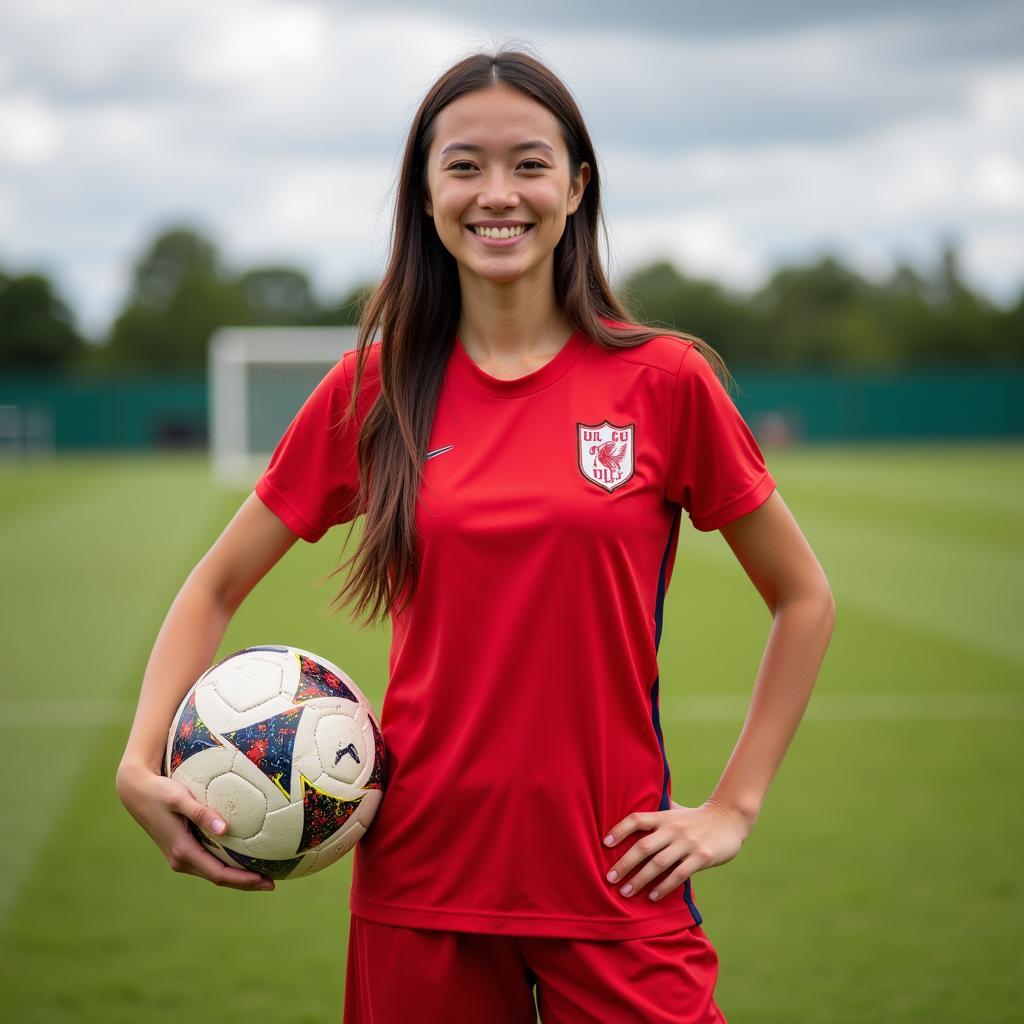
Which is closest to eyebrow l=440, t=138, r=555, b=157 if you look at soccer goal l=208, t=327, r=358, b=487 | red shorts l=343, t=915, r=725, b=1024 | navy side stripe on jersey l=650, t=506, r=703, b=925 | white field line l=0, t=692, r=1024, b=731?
navy side stripe on jersey l=650, t=506, r=703, b=925

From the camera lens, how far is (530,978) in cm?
208

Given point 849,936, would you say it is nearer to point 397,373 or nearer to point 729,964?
point 729,964

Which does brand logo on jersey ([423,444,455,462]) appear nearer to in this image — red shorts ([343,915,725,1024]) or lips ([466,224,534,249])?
lips ([466,224,534,249])

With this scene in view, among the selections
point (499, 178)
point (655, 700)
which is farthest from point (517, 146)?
point (655, 700)

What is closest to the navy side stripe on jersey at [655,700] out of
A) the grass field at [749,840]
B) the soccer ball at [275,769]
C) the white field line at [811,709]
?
the soccer ball at [275,769]

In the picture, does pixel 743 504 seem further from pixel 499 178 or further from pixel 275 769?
pixel 275 769

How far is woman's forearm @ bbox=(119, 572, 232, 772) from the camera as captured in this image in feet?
7.09

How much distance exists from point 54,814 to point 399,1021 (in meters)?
4.24

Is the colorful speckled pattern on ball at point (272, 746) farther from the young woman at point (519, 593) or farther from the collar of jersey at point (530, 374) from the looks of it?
the collar of jersey at point (530, 374)

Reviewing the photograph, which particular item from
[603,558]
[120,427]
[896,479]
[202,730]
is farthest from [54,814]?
[120,427]

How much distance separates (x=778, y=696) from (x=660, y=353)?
564 millimetres

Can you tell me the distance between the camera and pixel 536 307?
219 cm

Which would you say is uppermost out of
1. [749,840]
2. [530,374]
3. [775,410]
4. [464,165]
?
[464,165]

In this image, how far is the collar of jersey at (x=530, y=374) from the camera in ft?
6.86
